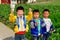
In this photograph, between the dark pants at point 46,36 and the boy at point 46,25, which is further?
the dark pants at point 46,36

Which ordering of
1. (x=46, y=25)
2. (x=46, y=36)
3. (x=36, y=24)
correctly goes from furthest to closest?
(x=46, y=36)
(x=46, y=25)
(x=36, y=24)

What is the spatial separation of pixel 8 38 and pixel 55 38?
9.11ft

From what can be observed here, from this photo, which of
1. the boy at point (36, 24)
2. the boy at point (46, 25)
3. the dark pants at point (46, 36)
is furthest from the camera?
the dark pants at point (46, 36)

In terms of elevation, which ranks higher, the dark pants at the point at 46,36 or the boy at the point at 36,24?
the boy at the point at 36,24

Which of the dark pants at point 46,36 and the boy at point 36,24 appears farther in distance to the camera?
the dark pants at point 46,36

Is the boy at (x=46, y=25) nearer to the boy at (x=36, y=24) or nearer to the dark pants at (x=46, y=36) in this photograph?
the dark pants at (x=46, y=36)

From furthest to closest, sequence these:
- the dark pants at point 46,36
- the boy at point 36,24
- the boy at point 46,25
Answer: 1. the dark pants at point 46,36
2. the boy at point 46,25
3. the boy at point 36,24

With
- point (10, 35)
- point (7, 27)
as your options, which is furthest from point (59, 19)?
point (7, 27)

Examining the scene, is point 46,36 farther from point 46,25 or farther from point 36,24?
point 36,24

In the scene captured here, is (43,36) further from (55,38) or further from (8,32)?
(8,32)

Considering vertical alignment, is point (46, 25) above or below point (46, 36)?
above

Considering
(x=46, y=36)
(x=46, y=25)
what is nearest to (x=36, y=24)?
(x=46, y=25)

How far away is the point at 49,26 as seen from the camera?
23.7ft

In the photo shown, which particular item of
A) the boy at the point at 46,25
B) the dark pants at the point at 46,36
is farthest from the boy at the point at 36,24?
the dark pants at the point at 46,36
